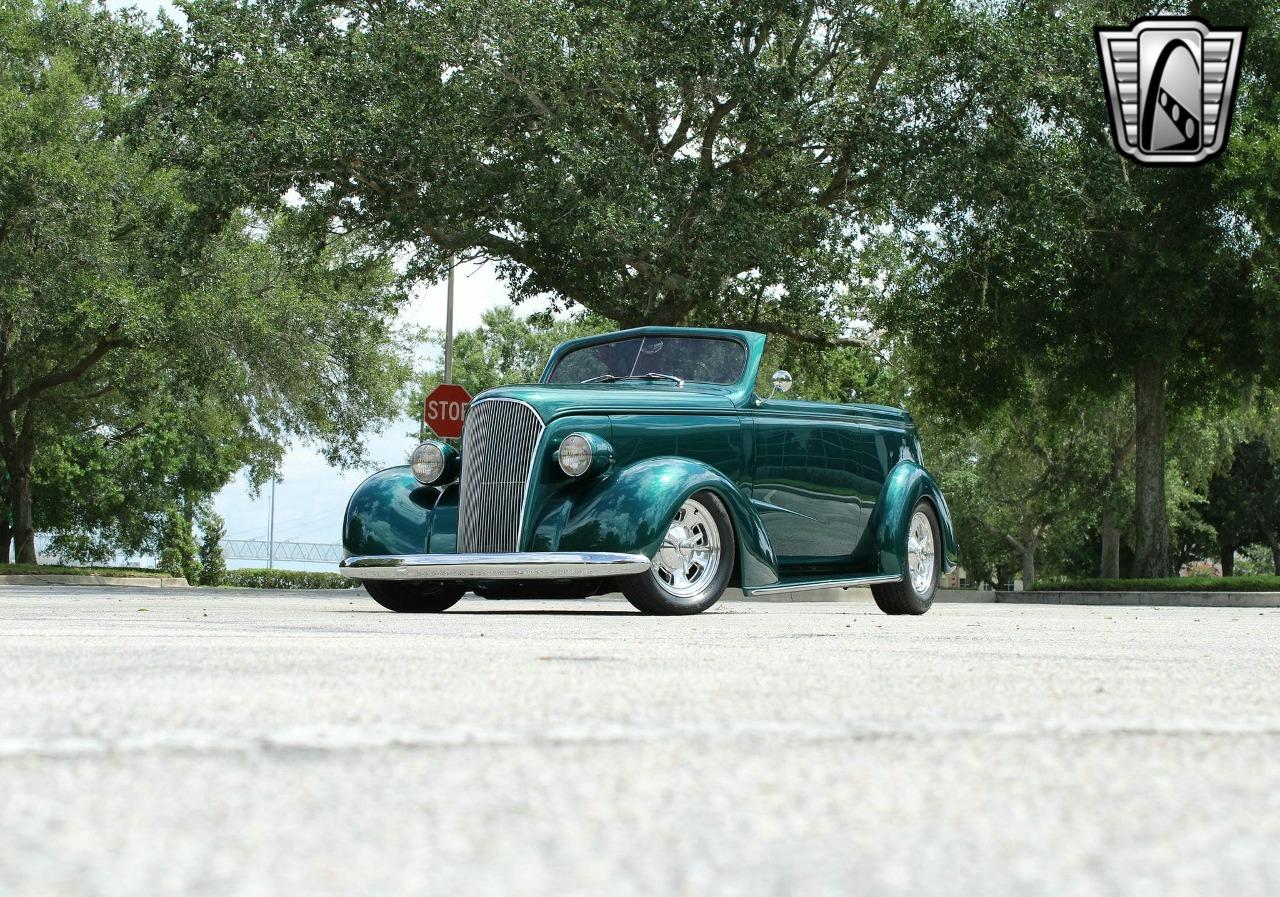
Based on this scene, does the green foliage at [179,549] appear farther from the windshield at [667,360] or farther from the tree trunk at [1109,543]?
the windshield at [667,360]

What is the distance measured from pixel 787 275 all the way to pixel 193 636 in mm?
16347

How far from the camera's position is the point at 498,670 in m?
4.74

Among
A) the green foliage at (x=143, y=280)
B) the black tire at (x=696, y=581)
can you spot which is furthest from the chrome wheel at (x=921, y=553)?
the green foliage at (x=143, y=280)

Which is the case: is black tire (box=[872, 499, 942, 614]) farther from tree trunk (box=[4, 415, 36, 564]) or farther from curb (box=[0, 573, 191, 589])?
tree trunk (box=[4, 415, 36, 564])

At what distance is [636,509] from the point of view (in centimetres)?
972

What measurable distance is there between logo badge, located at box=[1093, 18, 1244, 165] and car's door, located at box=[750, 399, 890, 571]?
1170 centimetres

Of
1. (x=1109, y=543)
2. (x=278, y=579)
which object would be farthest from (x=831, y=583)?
(x=278, y=579)

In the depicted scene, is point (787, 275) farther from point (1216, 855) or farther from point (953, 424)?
point (1216, 855)

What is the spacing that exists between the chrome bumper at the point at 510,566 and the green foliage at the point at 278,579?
1448 inches

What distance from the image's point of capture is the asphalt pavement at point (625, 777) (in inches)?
77.2

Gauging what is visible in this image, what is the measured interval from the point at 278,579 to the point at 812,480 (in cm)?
3834

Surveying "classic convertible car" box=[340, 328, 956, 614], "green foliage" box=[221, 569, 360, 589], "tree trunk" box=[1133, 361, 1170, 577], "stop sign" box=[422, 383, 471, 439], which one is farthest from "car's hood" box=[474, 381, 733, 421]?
"green foliage" box=[221, 569, 360, 589]

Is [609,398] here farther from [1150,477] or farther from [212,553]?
[212,553]

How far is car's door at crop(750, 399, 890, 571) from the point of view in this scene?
11086 millimetres
